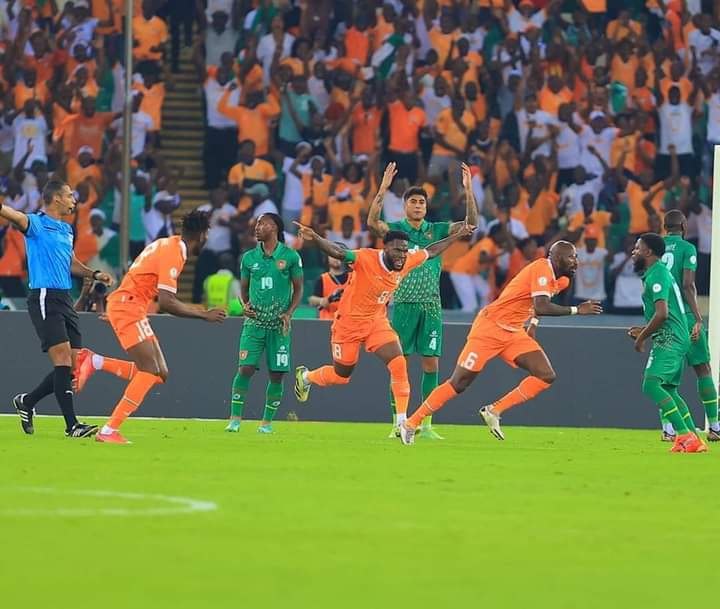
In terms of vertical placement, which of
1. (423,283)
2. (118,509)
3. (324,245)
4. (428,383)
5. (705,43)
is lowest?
(428,383)

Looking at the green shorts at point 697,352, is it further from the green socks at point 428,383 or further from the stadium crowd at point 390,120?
the stadium crowd at point 390,120

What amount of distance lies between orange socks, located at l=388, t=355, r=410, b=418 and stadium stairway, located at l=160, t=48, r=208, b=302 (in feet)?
29.3

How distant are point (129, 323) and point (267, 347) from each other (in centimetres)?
308

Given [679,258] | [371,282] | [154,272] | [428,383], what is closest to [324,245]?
[371,282]

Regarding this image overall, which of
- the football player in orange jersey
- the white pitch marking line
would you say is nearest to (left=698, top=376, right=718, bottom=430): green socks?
the football player in orange jersey

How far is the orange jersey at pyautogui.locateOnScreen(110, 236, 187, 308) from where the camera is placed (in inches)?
523

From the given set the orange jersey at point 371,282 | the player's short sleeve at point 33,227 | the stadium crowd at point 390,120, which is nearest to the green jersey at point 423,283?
the orange jersey at point 371,282

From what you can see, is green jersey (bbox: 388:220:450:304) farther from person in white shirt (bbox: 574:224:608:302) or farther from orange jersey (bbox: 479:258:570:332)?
person in white shirt (bbox: 574:224:608:302)

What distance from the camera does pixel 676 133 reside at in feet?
77.6

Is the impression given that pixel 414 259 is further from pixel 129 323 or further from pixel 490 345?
pixel 129 323

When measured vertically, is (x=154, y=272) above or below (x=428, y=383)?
above

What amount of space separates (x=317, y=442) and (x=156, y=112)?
32.7 ft

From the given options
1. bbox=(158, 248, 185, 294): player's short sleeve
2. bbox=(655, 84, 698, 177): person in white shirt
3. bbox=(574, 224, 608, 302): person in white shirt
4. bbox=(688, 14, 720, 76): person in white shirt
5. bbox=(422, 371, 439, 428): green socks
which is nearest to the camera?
bbox=(158, 248, 185, 294): player's short sleeve

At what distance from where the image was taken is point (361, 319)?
1526 cm
